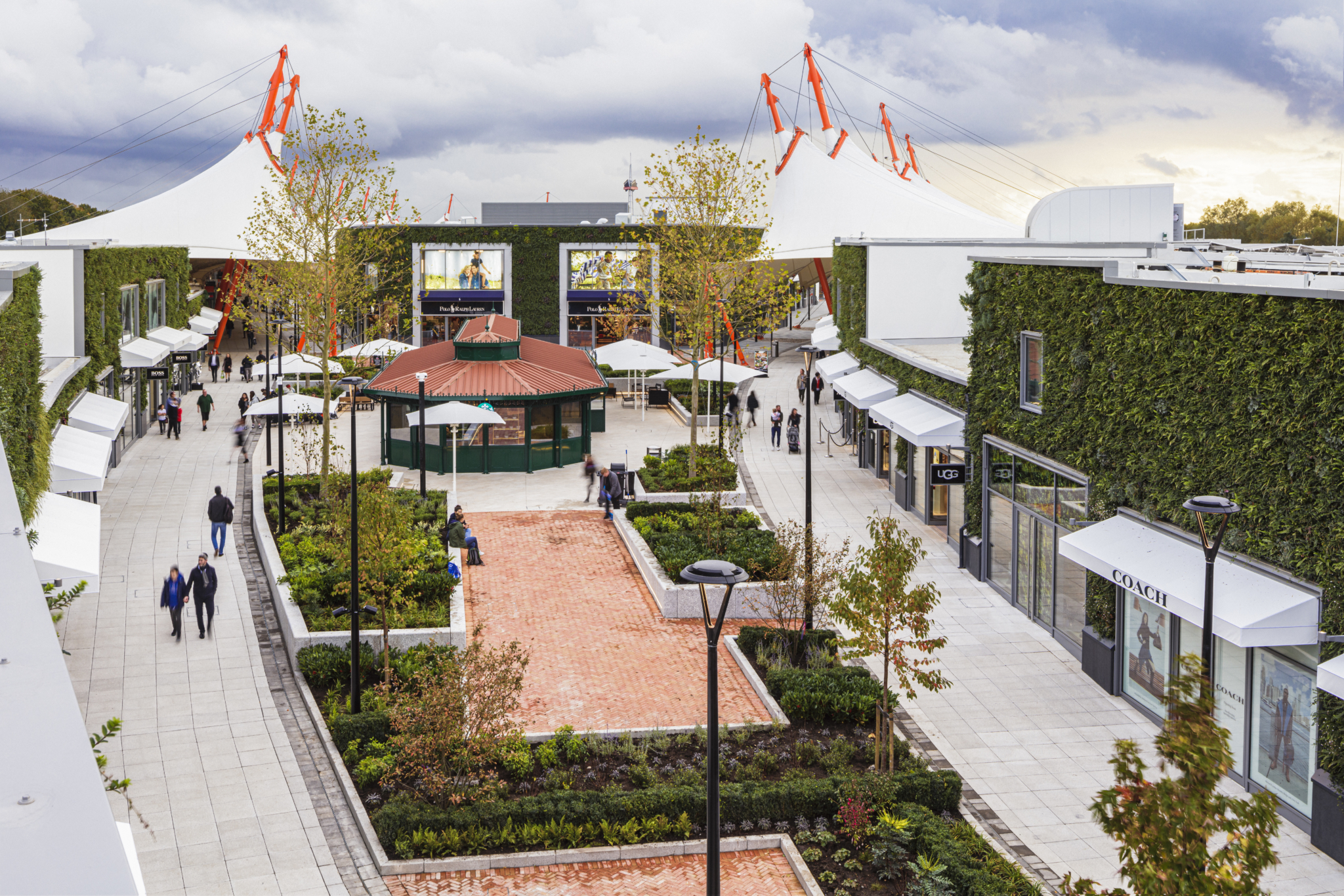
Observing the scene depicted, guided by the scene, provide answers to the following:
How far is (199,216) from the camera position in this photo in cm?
6381

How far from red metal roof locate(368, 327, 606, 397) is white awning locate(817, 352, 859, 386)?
257 inches

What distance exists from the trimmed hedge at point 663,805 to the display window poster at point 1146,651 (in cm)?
399

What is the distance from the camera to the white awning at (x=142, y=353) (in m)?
34.6

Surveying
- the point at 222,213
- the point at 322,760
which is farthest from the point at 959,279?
the point at 222,213

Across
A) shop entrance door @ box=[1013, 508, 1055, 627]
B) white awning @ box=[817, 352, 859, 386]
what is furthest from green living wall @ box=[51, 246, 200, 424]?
white awning @ box=[817, 352, 859, 386]

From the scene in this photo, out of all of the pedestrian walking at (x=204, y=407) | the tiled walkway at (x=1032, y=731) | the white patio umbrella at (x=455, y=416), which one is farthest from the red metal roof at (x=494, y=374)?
the tiled walkway at (x=1032, y=731)

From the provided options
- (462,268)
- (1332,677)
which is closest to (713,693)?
(1332,677)

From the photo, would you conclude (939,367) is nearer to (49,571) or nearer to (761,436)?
(761,436)

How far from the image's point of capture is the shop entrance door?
60.5 feet

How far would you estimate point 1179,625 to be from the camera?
564 inches

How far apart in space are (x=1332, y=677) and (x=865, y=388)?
18.9m

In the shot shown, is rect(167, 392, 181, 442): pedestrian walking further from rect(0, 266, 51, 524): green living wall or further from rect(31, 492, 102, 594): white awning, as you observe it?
rect(31, 492, 102, 594): white awning

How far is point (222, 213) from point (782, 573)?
5589 centimetres

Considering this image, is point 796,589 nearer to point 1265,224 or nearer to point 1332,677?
point 1332,677
